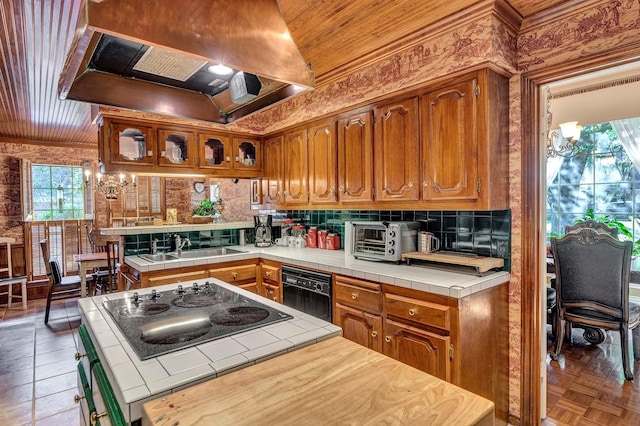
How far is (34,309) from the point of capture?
5023 mm

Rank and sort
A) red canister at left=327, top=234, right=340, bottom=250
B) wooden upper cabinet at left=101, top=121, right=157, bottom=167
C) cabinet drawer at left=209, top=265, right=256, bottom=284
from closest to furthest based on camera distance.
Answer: wooden upper cabinet at left=101, top=121, right=157, bottom=167 < cabinet drawer at left=209, top=265, right=256, bottom=284 < red canister at left=327, top=234, right=340, bottom=250

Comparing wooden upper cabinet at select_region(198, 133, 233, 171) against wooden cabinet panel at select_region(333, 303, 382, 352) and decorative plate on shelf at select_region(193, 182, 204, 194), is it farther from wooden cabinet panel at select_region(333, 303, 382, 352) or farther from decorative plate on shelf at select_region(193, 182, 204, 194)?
decorative plate on shelf at select_region(193, 182, 204, 194)

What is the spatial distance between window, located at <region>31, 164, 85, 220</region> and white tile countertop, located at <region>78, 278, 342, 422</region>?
19.2ft

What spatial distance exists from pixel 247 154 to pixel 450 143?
2358 mm

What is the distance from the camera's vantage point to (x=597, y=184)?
191 inches

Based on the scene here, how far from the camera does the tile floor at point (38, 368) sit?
244cm

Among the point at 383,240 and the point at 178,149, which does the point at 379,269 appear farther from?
the point at 178,149

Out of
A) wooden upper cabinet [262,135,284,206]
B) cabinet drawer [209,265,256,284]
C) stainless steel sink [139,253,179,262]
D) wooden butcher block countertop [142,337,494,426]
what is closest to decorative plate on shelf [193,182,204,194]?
wooden upper cabinet [262,135,284,206]

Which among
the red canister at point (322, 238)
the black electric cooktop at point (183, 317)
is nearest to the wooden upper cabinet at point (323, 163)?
the red canister at point (322, 238)

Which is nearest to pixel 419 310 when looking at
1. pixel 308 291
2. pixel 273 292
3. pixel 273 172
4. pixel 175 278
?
pixel 308 291

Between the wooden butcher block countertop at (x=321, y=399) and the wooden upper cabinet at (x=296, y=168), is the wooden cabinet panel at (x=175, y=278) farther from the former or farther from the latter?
the wooden butcher block countertop at (x=321, y=399)

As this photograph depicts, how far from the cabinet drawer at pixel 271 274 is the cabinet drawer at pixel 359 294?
78 centimetres

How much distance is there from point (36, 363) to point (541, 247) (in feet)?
13.9

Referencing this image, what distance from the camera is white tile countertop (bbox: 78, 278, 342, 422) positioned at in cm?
90
